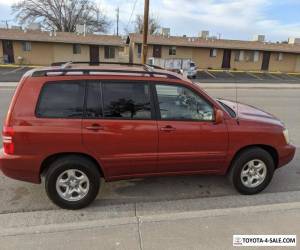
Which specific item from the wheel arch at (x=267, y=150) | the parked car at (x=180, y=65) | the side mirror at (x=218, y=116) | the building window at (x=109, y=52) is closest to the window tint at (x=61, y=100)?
the side mirror at (x=218, y=116)

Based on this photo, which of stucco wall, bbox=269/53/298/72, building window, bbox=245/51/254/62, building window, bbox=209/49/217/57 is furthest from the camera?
stucco wall, bbox=269/53/298/72

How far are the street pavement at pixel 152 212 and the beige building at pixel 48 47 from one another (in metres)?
30.3

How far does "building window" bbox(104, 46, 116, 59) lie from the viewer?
34.0m

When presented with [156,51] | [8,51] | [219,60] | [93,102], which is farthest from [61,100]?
[219,60]

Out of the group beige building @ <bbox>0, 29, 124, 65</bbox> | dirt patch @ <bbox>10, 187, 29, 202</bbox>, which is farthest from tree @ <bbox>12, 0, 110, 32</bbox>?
dirt patch @ <bbox>10, 187, 29, 202</bbox>

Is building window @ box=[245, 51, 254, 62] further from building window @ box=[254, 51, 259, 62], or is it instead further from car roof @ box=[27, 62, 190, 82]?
car roof @ box=[27, 62, 190, 82]

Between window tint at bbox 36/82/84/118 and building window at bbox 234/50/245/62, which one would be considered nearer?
window tint at bbox 36/82/84/118

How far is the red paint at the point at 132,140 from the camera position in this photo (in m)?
3.46

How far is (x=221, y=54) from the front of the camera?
121 feet

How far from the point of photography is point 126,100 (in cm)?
372

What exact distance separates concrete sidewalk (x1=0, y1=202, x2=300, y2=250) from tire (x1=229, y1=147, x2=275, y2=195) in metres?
0.50

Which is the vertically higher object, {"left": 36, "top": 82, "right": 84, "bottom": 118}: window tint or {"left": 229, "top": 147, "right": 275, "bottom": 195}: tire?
{"left": 36, "top": 82, "right": 84, "bottom": 118}: window tint

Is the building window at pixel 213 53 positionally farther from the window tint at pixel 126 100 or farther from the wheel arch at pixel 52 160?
the wheel arch at pixel 52 160

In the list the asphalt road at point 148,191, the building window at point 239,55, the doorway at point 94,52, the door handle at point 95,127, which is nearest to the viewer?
the door handle at point 95,127
